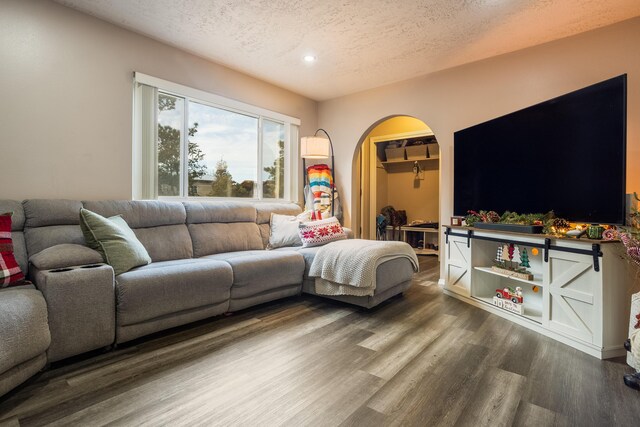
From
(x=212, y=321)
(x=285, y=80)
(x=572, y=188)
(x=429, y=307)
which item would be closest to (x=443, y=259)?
(x=429, y=307)

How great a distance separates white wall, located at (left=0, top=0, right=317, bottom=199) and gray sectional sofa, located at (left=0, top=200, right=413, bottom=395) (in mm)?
297

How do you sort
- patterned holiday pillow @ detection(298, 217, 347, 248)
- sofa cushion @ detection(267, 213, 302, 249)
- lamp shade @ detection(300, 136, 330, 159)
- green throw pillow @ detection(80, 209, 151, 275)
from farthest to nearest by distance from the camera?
lamp shade @ detection(300, 136, 330, 159)
sofa cushion @ detection(267, 213, 302, 249)
patterned holiday pillow @ detection(298, 217, 347, 248)
green throw pillow @ detection(80, 209, 151, 275)

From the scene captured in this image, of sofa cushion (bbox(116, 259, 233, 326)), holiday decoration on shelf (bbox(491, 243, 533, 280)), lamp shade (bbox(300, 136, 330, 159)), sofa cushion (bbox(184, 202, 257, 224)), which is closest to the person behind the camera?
sofa cushion (bbox(116, 259, 233, 326))

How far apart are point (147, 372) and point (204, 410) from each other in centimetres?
54

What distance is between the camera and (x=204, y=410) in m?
1.46

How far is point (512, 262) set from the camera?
299 cm

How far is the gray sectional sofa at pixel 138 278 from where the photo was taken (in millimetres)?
1730

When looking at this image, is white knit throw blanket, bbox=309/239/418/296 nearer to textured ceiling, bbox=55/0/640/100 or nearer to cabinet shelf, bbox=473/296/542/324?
cabinet shelf, bbox=473/296/542/324

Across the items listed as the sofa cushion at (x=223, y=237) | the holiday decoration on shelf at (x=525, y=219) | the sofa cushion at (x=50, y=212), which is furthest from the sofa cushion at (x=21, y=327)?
the holiday decoration on shelf at (x=525, y=219)

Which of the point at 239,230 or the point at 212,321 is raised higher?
the point at 239,230

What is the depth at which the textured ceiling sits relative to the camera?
2.55 metres

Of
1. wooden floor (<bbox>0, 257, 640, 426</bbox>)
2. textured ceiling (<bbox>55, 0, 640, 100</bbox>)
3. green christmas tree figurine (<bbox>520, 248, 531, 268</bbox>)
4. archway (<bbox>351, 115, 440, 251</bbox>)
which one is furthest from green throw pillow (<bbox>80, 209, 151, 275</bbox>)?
archway (<bbox>351, 115, 440, 251</bbox>)

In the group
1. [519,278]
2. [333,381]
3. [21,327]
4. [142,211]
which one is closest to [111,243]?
[142,211]

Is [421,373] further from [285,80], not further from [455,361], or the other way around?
[285,80]
